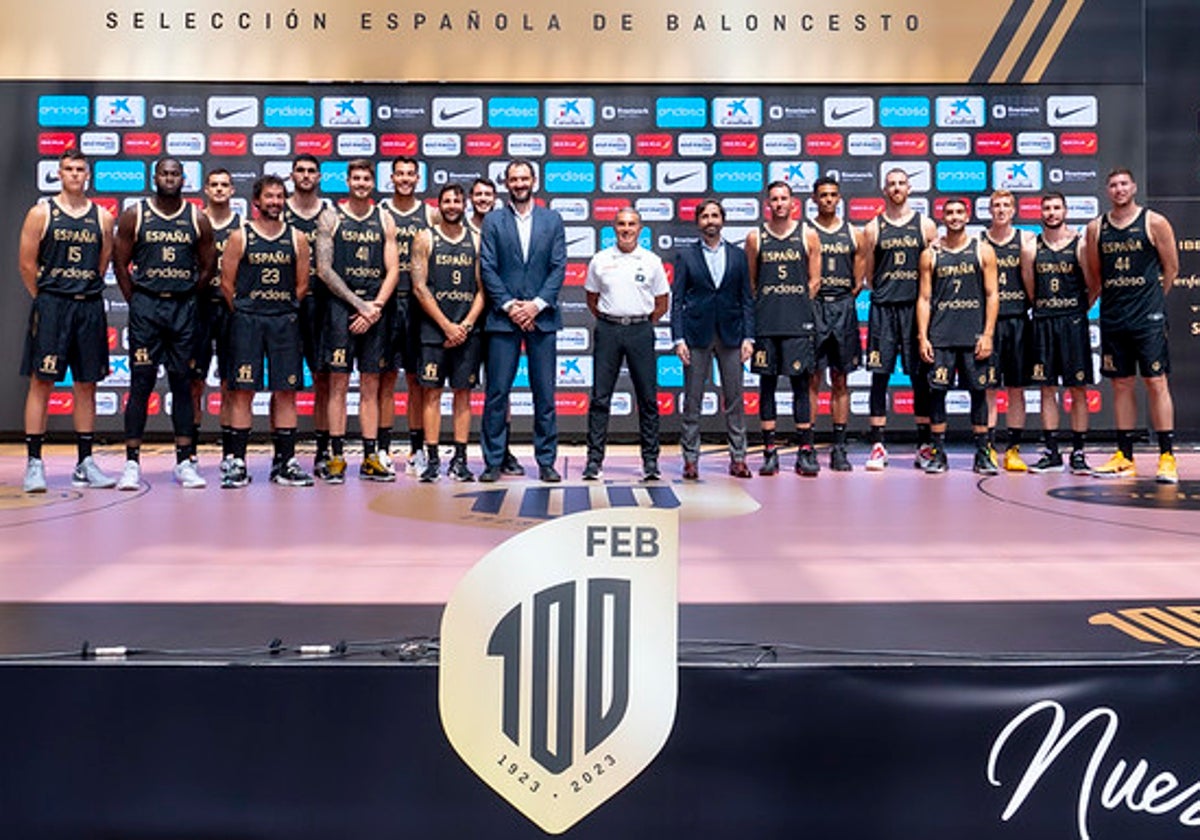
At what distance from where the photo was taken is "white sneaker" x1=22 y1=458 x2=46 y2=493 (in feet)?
18.4

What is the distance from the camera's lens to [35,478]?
566 centimetres

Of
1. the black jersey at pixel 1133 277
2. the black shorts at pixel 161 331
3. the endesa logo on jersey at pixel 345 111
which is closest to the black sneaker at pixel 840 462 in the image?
the black jersey at pixel 1133 277

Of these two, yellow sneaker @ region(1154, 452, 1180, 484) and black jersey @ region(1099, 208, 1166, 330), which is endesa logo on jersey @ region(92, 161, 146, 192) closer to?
black jersey @ region(1099, 208, 1166, 330)

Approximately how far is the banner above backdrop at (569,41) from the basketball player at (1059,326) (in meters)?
2.74

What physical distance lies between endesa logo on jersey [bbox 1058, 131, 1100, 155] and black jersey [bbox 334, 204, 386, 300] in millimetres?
5746

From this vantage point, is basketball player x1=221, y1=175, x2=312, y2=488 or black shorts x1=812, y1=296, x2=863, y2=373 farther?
black shorts x1=812, y1=296, x2=863, y2=373

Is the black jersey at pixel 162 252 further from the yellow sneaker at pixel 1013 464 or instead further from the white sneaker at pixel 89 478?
the yellow sneaker at pixel 1013 464

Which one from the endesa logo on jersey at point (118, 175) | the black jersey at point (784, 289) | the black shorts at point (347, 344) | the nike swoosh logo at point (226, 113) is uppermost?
the nike swoosh logo at point (226, 113)

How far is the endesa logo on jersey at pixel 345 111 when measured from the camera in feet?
29.5

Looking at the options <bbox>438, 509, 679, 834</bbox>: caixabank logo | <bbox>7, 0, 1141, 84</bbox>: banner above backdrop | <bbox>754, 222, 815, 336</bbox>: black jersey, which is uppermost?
<bbox>7, 0, 1141, 84</bbox>: banner above backdrop

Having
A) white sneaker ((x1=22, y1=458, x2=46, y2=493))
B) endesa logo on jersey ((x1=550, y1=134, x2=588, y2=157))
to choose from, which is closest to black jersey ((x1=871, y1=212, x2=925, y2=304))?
endesa logo on jersey ((x1=550, y1=134, x2=588, y2=157))

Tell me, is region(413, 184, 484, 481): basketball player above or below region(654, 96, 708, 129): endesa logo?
below

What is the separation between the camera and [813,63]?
9.04 metres

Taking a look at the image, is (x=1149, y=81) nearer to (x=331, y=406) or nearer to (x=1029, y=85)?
(x=1029, y=85)
